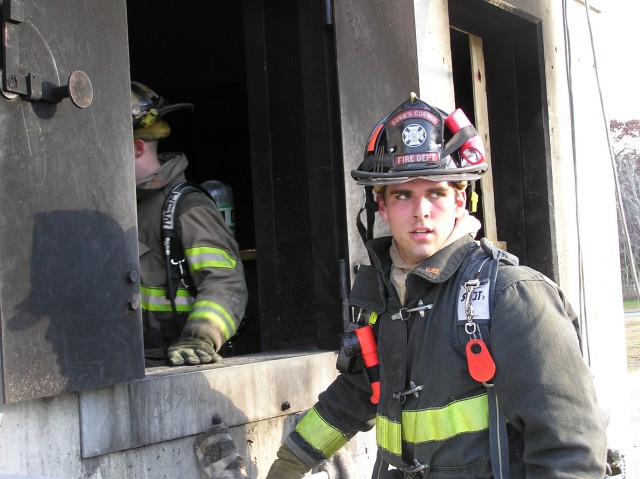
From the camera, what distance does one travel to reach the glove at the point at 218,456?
324 centimetres

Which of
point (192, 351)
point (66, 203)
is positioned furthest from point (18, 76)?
point (192, 351)

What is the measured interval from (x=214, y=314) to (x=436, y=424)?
56.4 inches

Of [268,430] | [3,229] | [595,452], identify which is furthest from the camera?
[268,430]

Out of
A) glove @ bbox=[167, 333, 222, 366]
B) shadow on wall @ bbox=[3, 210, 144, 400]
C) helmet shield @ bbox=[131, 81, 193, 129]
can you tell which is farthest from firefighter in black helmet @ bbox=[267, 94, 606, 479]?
helmet shield @ bbox=[131, 81, 193, 129]

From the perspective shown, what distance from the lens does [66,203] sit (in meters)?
2.79

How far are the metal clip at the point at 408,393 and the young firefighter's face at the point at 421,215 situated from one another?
0.39 m

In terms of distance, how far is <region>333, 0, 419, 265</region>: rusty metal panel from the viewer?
395cm

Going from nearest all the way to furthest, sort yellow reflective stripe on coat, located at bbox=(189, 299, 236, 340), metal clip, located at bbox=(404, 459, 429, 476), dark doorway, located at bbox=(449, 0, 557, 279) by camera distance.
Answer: metal clip, located at bbox=(404, 459, 429, 476) < yellow reflective stripe on coat, located at bbox=(189, 299, 236, 340) < dark doorway, located at bbox=(449, 0, 557, 279)

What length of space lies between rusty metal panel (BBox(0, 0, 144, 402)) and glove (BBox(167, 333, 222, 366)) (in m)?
0.49

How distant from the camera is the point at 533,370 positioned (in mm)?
2377

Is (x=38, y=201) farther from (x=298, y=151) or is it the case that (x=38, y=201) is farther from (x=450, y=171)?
(x=298, y=151)

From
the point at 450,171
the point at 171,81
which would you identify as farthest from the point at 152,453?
the point at 171,81

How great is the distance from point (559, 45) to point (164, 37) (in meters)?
2.52

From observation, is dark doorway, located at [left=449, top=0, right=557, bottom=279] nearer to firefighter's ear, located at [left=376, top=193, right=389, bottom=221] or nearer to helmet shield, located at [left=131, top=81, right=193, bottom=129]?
helmet shield, located at [left=131, top=81, right=193, bottom=129]
